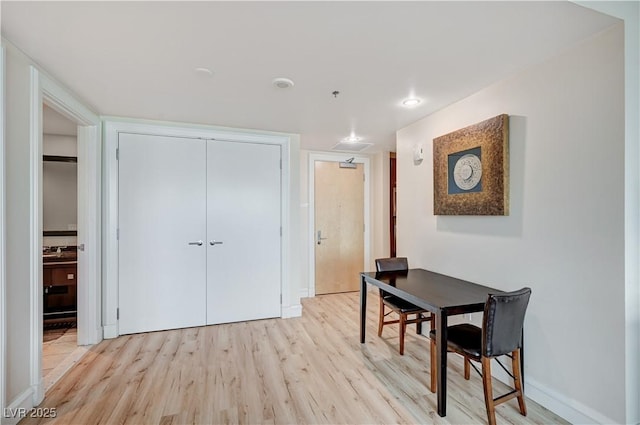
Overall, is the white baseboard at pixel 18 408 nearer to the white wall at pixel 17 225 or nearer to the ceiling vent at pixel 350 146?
the white wall at pixel 17 225

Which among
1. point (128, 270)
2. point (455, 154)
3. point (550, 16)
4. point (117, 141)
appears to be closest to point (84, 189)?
point (117, 141)

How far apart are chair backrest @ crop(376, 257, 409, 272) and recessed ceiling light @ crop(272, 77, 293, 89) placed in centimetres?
183

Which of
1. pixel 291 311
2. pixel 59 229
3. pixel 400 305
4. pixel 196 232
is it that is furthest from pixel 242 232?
pixel 59 229

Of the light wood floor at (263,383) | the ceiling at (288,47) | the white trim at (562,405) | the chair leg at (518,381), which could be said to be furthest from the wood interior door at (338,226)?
the chair leg at (518,381)

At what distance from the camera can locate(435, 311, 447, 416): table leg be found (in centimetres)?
186

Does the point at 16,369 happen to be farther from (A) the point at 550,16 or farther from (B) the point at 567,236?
(A) the point at 550,16

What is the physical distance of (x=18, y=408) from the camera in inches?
72.1

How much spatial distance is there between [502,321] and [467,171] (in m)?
1.24

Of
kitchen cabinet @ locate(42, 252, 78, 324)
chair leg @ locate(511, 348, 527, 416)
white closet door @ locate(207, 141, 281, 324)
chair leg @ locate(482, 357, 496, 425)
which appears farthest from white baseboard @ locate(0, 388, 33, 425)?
chair leg @ locate(511, 348, 527, 416)

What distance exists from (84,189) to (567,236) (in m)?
3.91

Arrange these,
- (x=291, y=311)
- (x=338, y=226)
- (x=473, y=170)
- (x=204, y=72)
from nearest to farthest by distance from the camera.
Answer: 1. (x=204, y=72)
2. (x=473, y=170)
3. (x=291, y=311)
4. (x=338, y=226)

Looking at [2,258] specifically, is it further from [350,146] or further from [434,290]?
[350,146]

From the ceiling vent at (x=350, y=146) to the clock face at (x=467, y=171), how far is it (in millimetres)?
1853

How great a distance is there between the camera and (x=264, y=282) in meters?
3.64
